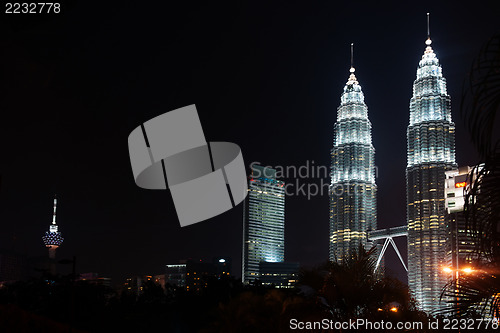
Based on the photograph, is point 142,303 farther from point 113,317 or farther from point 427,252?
point 427,252

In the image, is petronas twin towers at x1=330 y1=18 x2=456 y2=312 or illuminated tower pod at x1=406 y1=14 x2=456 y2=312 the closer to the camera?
petronas twin towers at x1=330 y1=18 x2=456 y2=312

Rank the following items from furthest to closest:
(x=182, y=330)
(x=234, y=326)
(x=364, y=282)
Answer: (x=182, y=330) → (x=234, y=326) → (x=364, y=282)

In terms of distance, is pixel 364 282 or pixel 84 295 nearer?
pixel 364 282

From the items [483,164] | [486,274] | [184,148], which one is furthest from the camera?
[184,148]

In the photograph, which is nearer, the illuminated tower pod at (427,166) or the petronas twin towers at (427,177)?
the petronas twin towers at (427,177)

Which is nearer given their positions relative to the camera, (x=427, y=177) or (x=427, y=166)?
(x=427, y=177)

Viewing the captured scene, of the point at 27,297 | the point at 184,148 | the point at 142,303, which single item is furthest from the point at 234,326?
the point at 27,297

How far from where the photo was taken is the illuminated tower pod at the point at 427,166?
161375 mm

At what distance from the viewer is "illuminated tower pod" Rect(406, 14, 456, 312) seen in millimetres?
161375

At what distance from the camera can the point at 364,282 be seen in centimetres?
1397

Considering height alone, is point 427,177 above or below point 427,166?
below

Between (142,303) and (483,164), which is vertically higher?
(483,164)

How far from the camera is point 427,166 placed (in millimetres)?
172750

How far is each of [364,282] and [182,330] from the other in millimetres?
21825
